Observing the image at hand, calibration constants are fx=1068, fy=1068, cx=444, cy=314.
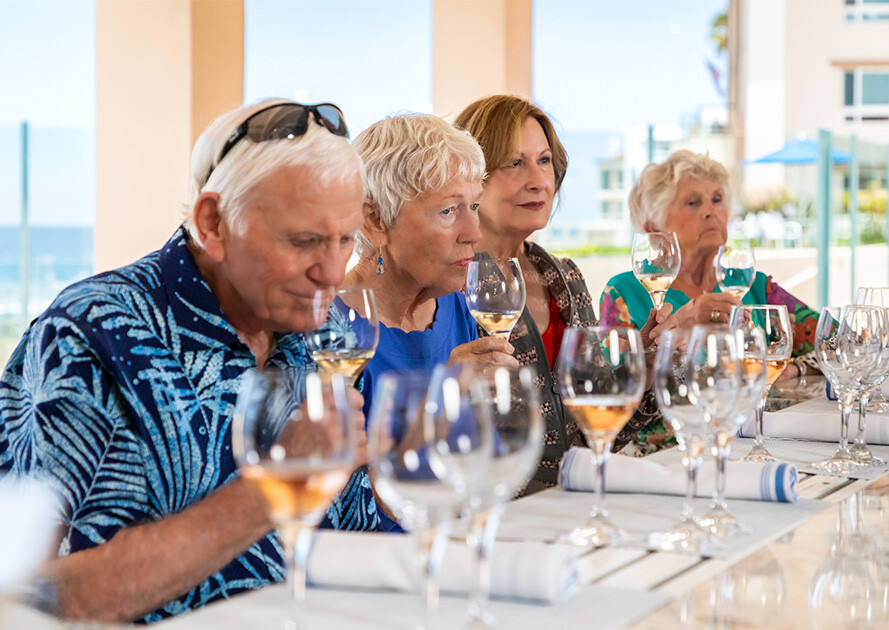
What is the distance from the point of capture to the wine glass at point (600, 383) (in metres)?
1.29

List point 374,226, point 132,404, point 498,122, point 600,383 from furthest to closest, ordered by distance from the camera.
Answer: point 498,122 → point 374,226 → point 132,404 → point 600,383

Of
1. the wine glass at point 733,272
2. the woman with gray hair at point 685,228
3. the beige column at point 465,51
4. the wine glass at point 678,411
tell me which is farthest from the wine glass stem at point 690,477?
the beige column at point 465,51

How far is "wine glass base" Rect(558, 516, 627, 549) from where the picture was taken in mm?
1304

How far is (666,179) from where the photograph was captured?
4074 millimetres

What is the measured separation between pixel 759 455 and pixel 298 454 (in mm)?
1156

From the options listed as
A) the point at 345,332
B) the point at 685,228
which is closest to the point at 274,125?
the point at 345,332

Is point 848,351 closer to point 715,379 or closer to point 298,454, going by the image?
point 715,379

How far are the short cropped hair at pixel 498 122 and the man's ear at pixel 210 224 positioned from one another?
151 cm

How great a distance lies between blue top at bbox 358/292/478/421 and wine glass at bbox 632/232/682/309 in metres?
0.49

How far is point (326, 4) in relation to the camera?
720 inches

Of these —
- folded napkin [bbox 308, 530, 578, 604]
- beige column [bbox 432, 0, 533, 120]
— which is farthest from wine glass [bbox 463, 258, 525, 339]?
beige column [bbox 432, 0, 533, 120]

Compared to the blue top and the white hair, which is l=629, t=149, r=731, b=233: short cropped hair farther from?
the white hair

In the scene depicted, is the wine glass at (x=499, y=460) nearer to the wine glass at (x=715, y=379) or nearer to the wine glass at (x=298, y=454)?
the wine glass at (x=298, y=454)

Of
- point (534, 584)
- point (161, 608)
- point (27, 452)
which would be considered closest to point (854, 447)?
point (534, 584)
